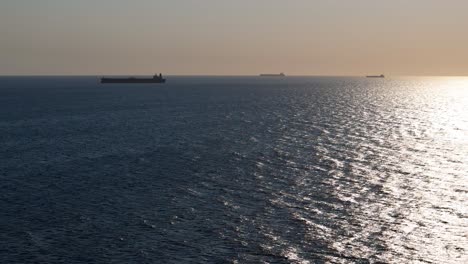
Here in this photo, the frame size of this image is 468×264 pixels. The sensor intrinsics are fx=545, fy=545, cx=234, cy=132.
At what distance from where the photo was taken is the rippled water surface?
43.8 meters

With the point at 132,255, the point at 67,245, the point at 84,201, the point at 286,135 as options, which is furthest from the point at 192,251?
the point at 286,135

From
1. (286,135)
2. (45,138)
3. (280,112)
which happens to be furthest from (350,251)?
(280,112)

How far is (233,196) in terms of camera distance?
6031cm

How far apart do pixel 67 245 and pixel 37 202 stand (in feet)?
50.0

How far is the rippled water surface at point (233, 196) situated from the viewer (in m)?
43.8

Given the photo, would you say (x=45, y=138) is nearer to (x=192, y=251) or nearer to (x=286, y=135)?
(x=286, y=135)

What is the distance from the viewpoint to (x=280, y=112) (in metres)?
171

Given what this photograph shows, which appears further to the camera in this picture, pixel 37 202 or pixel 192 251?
pixel 37 202

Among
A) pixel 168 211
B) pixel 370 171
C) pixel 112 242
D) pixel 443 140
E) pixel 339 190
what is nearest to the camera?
pixel 112 242

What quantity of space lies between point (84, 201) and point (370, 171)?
37953mm

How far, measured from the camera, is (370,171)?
2913 inches

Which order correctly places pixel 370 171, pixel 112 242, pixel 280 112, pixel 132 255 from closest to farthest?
pixel 132 255 → pixel 112 242 → pixel 370 171 → pixel 280 112

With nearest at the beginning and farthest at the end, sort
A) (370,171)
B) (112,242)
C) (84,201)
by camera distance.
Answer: (112,242) < (84,201) < (370,171)

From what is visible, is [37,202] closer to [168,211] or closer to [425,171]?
[168,211]
